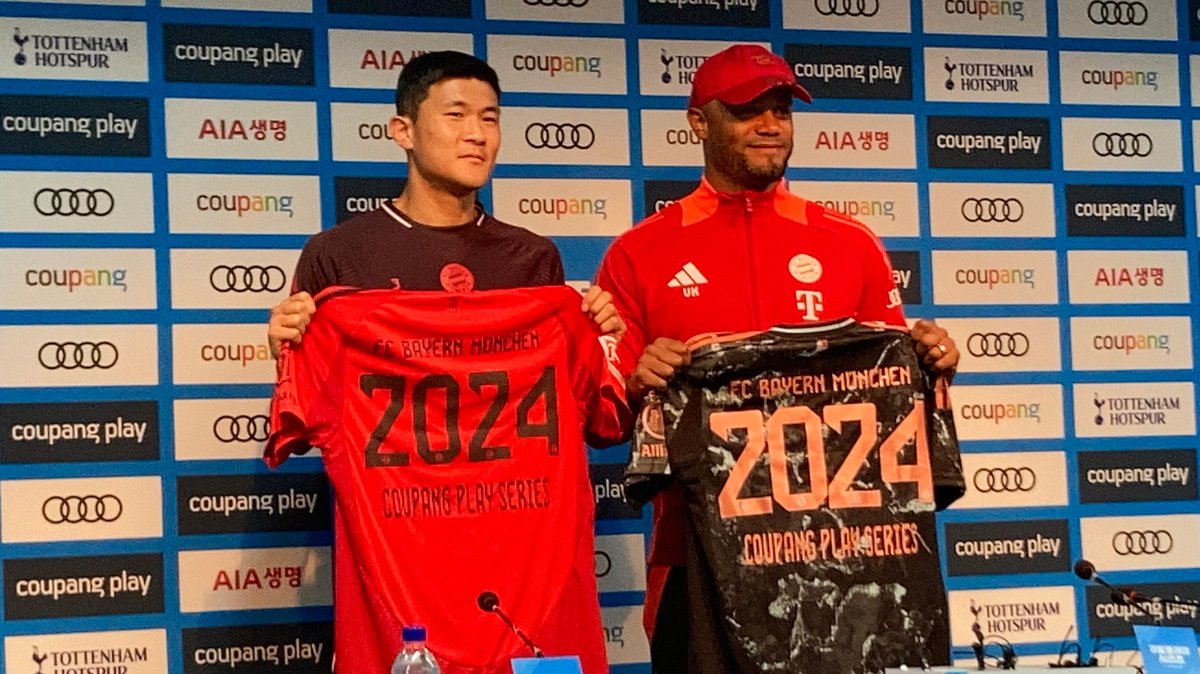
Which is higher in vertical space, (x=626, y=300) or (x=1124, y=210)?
(x=1124, y=210)

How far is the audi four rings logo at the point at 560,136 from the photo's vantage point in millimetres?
4805

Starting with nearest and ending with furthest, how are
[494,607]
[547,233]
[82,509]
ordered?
[494,607], [82,509], [547,233]

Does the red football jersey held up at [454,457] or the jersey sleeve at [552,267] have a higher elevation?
the jersey sleeve at [552,267]

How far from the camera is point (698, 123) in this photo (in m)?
4.21

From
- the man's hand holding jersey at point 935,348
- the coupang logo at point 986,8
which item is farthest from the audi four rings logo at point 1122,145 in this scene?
the man's hand holding jersey at point 935,348

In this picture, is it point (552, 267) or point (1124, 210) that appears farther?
point (1124, 210)

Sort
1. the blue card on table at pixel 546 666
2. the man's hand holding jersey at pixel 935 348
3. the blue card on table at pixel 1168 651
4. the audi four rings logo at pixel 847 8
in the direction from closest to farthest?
the blue card on table at pixel 546 666
the blue card on table at pixel 1168 651
the man's hand holding jersey at pixel 935 348
the audi four rings logo at pixel 847 8

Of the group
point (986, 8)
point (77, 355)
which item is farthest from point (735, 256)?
point (77, 355)

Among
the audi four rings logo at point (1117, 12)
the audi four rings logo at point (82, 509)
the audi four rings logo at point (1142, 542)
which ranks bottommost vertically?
the audi four rings logo at point (1142, 542)

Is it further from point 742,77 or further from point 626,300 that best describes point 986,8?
→ point 626,300

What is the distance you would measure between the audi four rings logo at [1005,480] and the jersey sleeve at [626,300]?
1488mm

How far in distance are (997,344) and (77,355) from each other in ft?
8.68

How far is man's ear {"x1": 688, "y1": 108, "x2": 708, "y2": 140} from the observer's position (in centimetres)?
419

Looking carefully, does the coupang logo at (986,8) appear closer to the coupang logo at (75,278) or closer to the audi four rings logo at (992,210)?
the audi four rings logo at (992,210)
